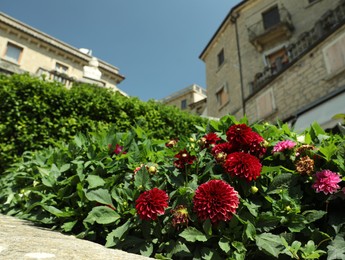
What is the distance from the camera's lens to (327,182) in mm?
1648

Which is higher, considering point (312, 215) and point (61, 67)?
point (61, 67)

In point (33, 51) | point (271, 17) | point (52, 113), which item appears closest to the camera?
point (52, 113)

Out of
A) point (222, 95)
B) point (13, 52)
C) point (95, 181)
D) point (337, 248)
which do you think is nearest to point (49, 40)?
point (13, 52)

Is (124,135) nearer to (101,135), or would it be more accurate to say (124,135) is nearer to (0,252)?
(101,135)

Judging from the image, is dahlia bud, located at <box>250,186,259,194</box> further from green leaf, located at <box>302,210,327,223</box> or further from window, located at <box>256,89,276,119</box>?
window, located at <box>256,89,276,119</box>

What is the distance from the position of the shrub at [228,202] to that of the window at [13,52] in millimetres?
24249

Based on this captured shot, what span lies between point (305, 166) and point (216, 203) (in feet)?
2.23

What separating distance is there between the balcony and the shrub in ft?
58.4

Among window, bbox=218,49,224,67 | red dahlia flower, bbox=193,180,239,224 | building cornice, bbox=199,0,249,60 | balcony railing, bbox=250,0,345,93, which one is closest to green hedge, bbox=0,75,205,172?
red dahlia flower, bbox=193,180,239,224

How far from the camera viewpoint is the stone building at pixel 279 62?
1085 centimetres

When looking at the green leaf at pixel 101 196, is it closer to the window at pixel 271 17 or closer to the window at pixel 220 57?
the window at pixel 271 17

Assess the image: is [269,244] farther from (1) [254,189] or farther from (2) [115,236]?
(2) [115,236]

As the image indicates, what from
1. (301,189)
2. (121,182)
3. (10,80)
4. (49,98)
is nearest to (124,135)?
(121,182)

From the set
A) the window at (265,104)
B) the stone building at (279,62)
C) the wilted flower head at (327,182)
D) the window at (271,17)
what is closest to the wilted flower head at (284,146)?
the wilted flower head at (327,182)
